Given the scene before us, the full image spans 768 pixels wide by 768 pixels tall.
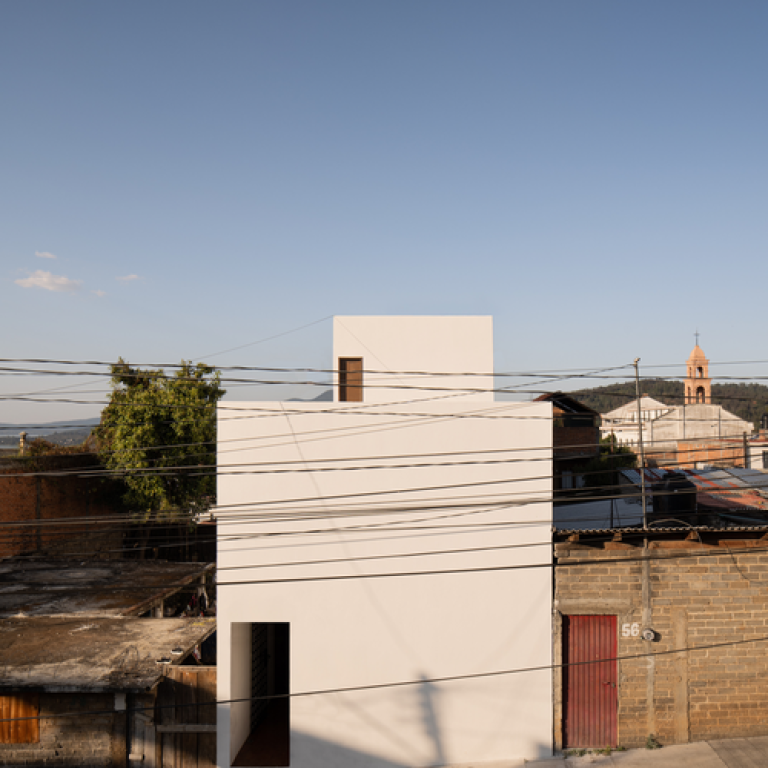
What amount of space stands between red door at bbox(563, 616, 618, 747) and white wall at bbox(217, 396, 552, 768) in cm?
50

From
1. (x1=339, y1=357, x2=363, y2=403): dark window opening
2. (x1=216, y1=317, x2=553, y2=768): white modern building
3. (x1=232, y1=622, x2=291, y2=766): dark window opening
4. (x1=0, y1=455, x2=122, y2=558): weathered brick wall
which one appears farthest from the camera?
(x1=0, y1=455, x2=122, y2=558): weathered brick wall

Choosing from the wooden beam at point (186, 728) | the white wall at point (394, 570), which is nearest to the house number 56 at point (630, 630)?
the white wall at point (394, 570)

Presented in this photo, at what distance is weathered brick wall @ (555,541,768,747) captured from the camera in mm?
10070

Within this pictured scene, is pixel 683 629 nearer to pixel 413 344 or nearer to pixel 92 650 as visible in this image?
pixel 413 344

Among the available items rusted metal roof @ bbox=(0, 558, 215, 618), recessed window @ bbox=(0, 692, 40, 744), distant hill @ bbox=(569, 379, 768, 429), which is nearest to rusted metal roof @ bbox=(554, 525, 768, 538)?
rusted metal roof @ bbox=(0, 558, 215, 618)

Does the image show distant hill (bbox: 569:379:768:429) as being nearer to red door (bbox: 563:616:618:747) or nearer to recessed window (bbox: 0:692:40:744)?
red door (bbox: 563:616:618:747)

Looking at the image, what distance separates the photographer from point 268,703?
12352 millimetres

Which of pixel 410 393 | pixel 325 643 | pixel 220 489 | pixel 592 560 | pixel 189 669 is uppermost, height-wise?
pixel 410 393

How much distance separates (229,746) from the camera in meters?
9.87

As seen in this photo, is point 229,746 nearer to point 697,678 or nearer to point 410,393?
point 410,393

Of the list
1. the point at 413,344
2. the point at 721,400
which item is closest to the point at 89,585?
the point at 413,344

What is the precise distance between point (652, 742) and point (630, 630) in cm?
193

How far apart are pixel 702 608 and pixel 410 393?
6.69m

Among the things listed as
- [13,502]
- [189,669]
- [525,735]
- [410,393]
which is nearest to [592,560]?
[525,735]
